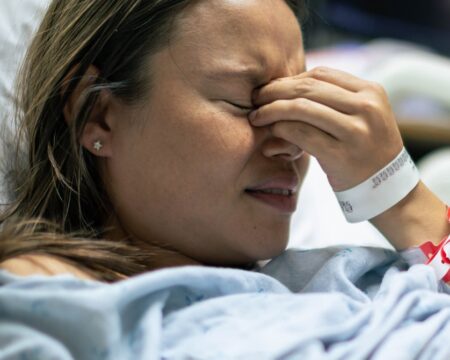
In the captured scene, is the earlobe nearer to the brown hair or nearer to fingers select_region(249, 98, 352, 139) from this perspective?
the brown hair

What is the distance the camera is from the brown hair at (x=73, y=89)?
1.13m

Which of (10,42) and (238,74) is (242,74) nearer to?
(238,74)

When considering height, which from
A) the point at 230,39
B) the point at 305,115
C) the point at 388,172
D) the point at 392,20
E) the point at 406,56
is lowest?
the point at 392,20

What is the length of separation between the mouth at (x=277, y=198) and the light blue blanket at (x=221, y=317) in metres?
0.12

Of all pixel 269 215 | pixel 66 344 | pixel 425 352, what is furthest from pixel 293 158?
pixel 66 344

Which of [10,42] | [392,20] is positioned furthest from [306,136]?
[392,20]

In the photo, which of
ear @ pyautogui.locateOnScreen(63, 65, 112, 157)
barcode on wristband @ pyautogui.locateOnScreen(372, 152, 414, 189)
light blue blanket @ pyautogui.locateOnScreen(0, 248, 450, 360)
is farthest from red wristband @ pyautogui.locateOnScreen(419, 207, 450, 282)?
ear @ pyautogui.locateOnScreen(63, 65, 112, 157)

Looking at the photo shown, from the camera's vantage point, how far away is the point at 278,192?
1181mm

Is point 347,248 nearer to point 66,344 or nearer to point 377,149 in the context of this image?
point 377,149

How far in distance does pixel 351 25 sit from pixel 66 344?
2.49 m

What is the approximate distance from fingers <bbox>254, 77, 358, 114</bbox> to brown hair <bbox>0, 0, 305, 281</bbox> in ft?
0.55

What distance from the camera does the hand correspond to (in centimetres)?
111

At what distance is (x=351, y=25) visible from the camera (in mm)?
3092

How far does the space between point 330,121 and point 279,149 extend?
86 mm
